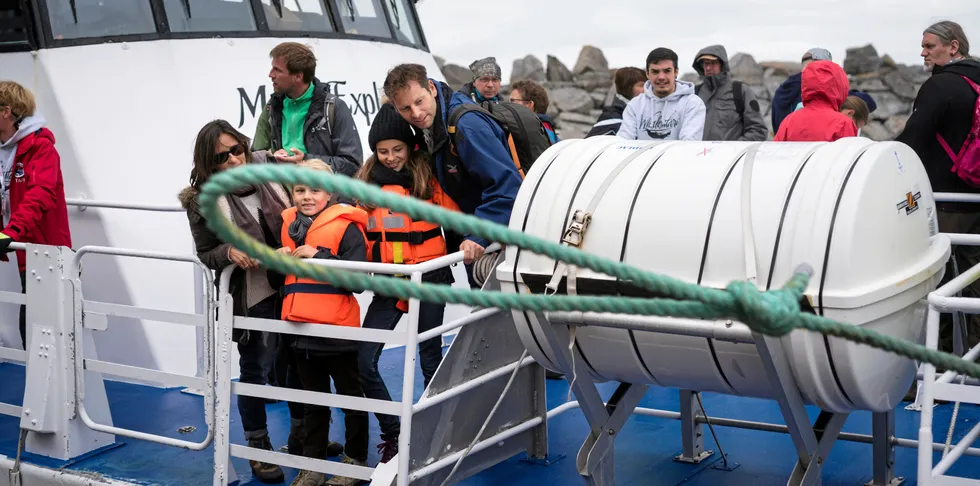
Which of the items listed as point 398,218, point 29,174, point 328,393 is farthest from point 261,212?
point 29,174

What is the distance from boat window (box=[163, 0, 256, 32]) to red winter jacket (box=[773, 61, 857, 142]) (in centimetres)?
387

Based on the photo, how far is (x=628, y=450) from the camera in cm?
471

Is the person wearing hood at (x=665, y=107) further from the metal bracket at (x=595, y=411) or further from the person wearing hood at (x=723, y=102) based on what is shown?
the metal bracket at (x=595, y=411)

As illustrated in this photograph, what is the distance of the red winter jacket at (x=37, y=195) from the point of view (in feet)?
17.3

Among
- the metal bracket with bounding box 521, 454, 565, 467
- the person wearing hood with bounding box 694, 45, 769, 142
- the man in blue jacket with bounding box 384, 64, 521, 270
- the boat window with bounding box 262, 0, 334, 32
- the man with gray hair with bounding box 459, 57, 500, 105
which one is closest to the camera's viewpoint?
the man in blue jacket with bounding box 384, 64, 521, 270

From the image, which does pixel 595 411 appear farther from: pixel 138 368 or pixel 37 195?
pixel 37 195

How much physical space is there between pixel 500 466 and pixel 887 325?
197 centimetres

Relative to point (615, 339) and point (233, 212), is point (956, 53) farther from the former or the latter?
point (233, 212)

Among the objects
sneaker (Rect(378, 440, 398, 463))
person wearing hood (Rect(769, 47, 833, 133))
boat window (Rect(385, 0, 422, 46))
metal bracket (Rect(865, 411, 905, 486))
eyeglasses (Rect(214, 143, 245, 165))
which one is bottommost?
metal bracket (Rect(865, 411, 905, 486))

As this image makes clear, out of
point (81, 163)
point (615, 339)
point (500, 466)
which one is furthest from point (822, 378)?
point (81, 163)

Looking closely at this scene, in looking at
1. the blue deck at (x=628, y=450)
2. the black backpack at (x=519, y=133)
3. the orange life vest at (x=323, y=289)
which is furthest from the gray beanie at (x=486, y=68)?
the orange life vest at (x=323, y=289)

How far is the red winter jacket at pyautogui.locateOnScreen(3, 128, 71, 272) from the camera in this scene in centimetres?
528

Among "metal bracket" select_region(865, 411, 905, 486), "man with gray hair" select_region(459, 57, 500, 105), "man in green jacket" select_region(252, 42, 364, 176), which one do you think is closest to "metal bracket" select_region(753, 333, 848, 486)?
"metal bracket" select_region(865, 411, 905, 486)

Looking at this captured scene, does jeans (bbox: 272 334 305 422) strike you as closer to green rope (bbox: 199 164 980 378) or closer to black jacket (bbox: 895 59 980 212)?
green rope (bbox: 199 164 980 378)
